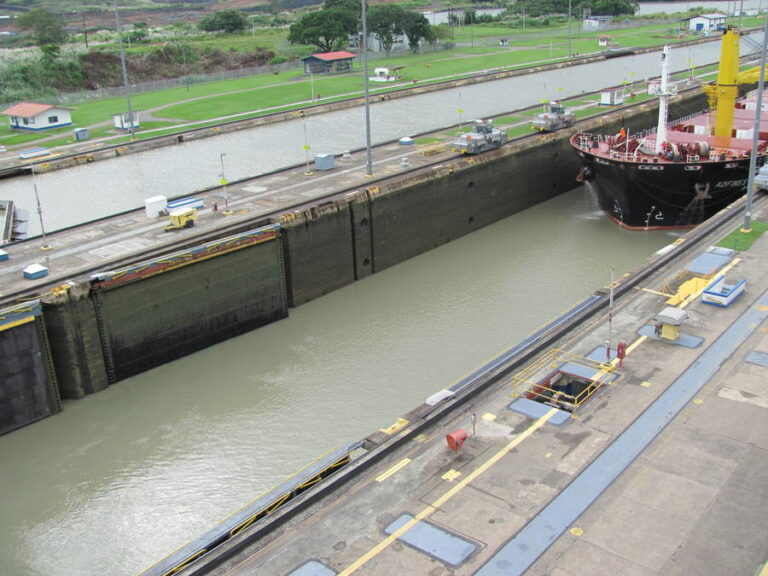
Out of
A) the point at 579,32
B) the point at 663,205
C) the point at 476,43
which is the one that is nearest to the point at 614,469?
the point at 663,205

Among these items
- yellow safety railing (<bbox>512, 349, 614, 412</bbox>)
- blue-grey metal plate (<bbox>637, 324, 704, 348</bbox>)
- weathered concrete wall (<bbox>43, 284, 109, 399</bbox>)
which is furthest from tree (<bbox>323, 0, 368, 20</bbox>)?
yellow safety railing (<bbox>512, 349, 614, 412</bbox>)

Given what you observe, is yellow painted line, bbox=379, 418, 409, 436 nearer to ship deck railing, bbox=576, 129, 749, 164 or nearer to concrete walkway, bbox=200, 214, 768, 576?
concrete walkway, bbox=200, 214, 768, 576

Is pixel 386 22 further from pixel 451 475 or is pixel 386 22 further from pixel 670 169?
pixel 451 475

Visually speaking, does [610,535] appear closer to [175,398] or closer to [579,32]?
[175,398]

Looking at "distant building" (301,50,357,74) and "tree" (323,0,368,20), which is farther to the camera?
"tree" (323,0,368,20)

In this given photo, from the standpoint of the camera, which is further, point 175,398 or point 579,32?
point 579,32

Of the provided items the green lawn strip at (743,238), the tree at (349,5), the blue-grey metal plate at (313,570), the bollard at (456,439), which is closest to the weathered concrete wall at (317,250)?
the green lawn strip at (743,238)

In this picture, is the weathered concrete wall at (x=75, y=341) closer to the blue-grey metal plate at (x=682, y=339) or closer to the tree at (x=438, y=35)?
the blue-grey metal plate at (x=682, y=339)
